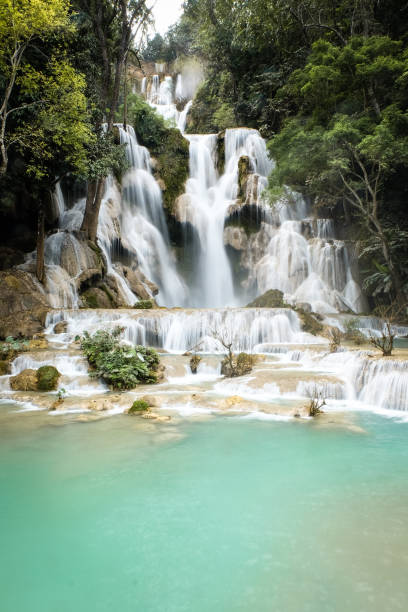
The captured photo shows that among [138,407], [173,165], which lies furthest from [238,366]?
[173,165]

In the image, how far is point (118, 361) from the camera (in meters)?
9.65

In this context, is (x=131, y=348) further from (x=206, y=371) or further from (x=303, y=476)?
(x=303, y=476)

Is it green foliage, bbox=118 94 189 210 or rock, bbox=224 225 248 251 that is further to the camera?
green foliage, bbox=118 94 189 210

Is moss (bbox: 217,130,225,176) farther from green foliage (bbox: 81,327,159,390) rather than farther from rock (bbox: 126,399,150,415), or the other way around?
rock (bbox: 126,399,150,415)

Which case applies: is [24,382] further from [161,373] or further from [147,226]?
[147,226]

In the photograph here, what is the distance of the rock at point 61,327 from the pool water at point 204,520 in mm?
6899

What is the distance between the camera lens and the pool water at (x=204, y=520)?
2.65m

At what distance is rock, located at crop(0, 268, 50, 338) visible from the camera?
12.4 metres

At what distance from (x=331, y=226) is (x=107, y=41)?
15448 millimetres

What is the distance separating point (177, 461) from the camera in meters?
4.97

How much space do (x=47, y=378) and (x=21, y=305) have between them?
19.1ft

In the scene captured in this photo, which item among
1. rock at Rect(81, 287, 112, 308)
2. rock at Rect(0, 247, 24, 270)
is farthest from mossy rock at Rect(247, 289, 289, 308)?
rock at Rect(0, 247, 24, 270)

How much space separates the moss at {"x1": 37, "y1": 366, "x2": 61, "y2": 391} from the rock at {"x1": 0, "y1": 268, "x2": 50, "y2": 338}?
3578 millimetres

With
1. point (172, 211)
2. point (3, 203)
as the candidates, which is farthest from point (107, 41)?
point (3, 203)
